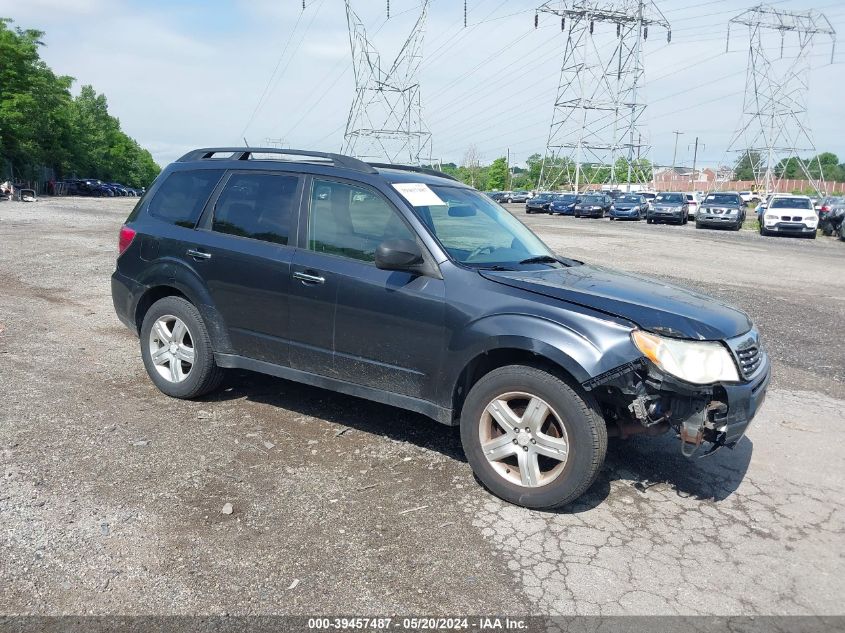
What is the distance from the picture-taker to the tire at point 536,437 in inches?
147

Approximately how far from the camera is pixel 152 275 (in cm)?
552

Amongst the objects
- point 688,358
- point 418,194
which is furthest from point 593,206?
point 688,358

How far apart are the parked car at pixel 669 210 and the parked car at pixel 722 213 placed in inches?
102

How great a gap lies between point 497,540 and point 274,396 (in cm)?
267

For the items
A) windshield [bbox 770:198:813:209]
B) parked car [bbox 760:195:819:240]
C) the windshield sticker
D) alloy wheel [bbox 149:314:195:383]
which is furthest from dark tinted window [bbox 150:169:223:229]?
windshield [bbox 770:198:813:209]

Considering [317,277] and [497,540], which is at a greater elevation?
[317,277]

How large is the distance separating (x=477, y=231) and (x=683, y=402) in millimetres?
1886

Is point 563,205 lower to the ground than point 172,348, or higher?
higher

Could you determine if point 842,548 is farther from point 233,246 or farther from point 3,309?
point 3,309

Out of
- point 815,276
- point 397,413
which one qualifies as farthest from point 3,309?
point 815,276

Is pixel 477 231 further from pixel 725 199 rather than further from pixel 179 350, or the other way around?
pixel 725 199

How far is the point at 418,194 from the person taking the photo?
15.8 ft

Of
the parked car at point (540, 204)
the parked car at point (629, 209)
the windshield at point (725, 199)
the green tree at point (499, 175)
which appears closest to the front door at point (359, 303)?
the windshield at point (725, 199)

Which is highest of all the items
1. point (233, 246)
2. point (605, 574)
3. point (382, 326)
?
point (233, 246)
